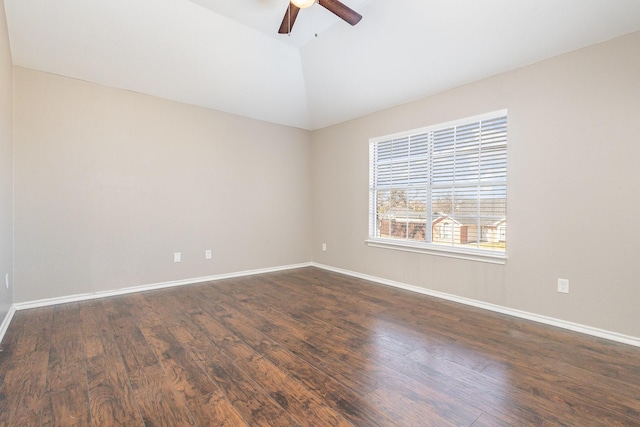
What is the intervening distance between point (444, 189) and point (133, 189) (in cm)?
379

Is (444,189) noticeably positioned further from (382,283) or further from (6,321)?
(6,321)

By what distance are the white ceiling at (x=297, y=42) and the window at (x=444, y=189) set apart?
0.56 m

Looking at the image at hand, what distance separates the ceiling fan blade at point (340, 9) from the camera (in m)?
2.29

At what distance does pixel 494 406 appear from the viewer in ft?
5.13

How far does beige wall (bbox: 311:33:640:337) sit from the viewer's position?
7.68 feet

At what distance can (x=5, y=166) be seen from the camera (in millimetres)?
2568

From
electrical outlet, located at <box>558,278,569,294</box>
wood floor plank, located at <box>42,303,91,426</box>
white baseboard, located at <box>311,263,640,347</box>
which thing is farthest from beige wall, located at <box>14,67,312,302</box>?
electrical outlet, located at <box>558,278,569,294</box>

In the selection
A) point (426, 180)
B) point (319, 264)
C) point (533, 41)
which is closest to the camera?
point (533, 41)

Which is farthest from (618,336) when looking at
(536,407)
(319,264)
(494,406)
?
(319,264)

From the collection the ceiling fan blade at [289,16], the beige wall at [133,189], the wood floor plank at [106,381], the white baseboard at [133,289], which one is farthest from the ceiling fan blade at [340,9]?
the white baseboard at [133,289]

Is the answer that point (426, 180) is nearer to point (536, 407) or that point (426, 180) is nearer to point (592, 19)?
point (592, 19)

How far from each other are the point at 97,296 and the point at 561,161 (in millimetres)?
4985

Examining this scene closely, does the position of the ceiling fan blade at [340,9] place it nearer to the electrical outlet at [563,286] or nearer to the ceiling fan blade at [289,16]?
the ceiling fan blade at [289,16]

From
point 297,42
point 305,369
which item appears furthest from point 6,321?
point 297,42
